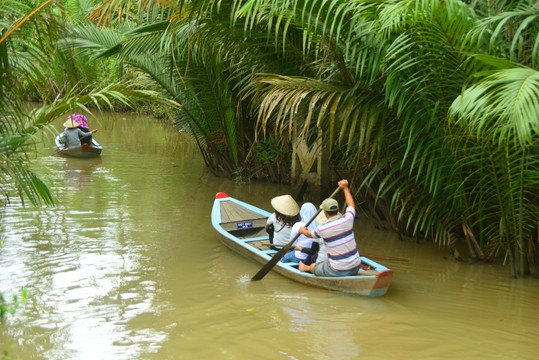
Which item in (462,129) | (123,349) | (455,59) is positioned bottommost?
(123,349)

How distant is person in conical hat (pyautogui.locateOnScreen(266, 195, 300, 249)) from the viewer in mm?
7129

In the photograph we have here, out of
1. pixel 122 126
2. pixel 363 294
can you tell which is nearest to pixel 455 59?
pixel 363 294

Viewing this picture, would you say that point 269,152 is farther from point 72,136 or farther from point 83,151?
point 72,136

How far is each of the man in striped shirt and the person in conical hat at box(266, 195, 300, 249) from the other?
0.88 meters

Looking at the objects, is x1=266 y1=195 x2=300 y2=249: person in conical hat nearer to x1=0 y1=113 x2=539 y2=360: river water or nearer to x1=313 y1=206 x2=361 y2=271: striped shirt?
x1=0 y1=113 x2=539 y2=360: river water

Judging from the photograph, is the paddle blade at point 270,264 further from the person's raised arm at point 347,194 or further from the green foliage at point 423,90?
the green foliage at point 423,90

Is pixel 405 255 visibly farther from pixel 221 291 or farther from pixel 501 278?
pixel 221 291

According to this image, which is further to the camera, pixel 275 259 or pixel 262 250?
pixel 262 250

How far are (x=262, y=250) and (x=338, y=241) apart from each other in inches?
72.9

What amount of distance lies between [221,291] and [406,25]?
11.3 feet

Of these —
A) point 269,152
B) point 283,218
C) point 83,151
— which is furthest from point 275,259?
point 83,151

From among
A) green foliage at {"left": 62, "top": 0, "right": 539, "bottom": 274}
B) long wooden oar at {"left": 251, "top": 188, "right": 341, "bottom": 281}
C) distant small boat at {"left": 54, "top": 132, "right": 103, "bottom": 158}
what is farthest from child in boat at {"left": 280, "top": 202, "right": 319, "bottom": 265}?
distant small boat at {"left": 54, "top": 132, "right": 103, "bottom": 158}

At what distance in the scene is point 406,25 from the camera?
5.74 metres

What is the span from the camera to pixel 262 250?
7598 mm
